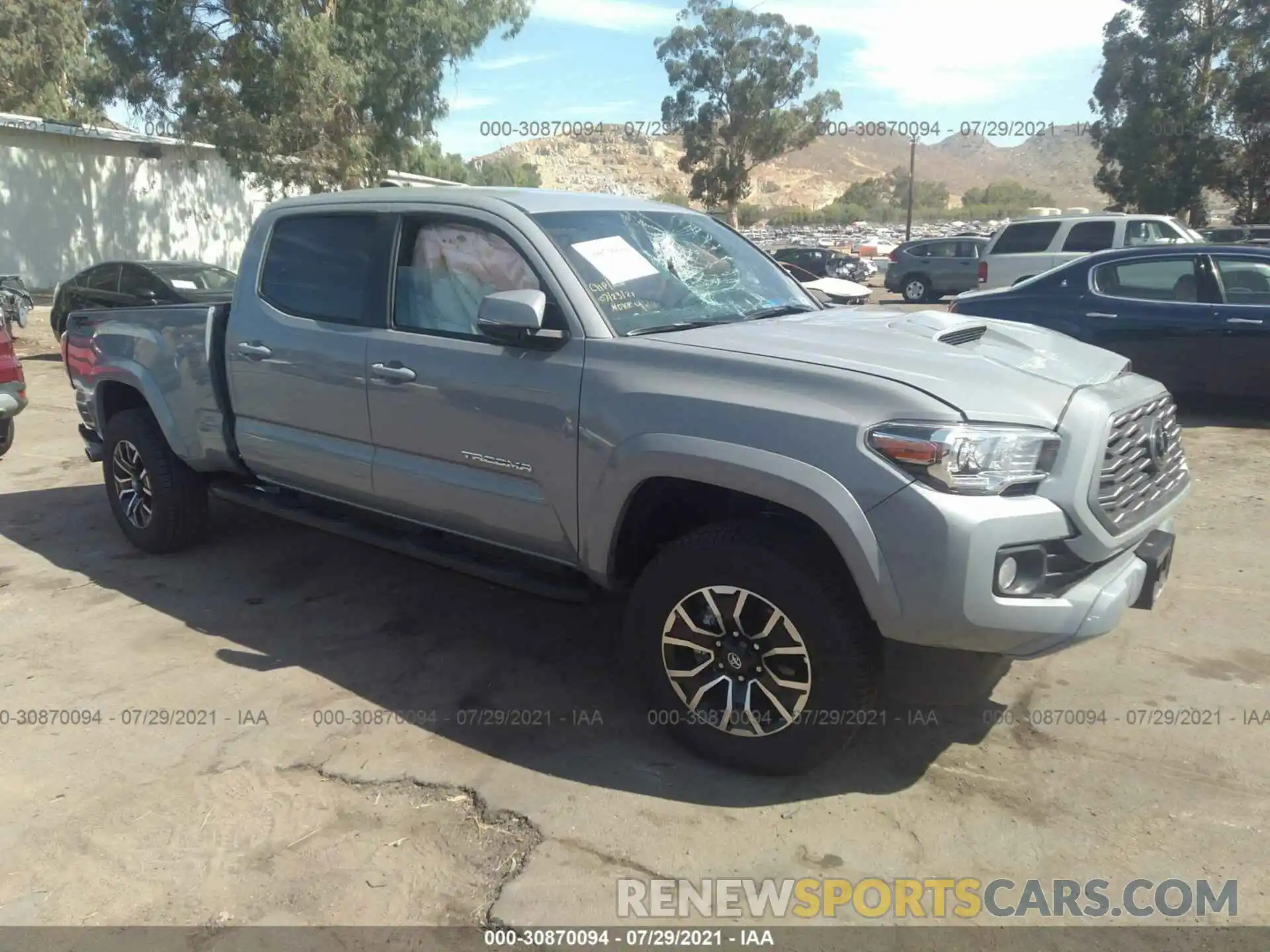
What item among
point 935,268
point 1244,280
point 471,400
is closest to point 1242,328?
point 1244,280

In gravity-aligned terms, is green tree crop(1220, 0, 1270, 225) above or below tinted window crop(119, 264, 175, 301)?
above

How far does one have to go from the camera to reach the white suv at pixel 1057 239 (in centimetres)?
1470

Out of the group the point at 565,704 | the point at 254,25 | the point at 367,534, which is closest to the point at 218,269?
the point at 254,25

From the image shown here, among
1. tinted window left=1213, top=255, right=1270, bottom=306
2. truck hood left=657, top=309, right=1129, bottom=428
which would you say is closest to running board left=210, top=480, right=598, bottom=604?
truck hood left=657, top=309, right=1129, bottom=428

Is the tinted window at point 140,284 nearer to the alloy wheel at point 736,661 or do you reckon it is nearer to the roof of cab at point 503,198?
the roof of cab at point 503,198

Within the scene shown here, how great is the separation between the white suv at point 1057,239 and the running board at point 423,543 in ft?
41.0

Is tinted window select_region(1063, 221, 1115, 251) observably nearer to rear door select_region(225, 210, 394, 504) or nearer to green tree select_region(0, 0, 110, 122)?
rear door select_region(225, 210, 394, 504)

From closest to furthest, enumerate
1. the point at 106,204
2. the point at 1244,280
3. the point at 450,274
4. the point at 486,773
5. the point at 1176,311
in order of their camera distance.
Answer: the point at 486,773, the point at 450,274, the point at 1244,280, the point at 1176,311, the point at 106,204

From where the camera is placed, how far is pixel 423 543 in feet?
13.7

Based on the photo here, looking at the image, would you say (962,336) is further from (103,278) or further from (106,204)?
(106,204)

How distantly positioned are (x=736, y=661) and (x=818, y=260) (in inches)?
1022

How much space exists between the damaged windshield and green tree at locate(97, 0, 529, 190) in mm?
14361

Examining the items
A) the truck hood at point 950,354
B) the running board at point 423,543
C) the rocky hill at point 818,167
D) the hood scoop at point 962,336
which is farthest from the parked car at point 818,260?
the rocky hill at point 818,167

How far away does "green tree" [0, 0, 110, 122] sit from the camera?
30109 mm
